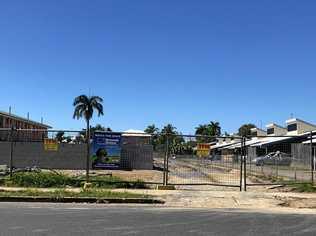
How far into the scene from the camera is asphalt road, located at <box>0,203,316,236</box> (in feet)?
38.5

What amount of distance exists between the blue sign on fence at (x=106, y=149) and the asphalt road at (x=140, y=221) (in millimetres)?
6846

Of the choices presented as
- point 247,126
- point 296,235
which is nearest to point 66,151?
point 296,235

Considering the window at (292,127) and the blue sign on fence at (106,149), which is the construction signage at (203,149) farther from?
the window at (292,127)

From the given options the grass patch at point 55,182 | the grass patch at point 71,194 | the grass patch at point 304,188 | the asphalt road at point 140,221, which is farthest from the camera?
the grass patch at point 304,188

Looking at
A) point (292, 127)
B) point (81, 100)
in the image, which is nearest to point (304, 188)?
point (81, 100)

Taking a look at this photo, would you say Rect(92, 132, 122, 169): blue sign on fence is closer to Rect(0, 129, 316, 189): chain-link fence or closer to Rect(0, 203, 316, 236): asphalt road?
Rect(0, 129, 316, 189): chain-link fence

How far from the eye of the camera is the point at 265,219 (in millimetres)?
14328

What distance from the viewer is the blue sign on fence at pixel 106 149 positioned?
23.7 meters

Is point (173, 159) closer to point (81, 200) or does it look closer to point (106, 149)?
point (106, 149)

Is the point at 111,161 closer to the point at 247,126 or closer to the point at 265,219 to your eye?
the point at 265,219

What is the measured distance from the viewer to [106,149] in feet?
78.1

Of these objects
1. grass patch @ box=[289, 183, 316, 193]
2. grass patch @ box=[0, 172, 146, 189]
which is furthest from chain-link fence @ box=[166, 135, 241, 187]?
grass patch @ box=[289, 183, 316, 193]

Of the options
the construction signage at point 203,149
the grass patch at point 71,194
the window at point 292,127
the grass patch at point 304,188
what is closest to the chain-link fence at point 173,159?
the construction signage at point 203,149

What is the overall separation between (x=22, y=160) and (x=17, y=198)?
24.1 metres
